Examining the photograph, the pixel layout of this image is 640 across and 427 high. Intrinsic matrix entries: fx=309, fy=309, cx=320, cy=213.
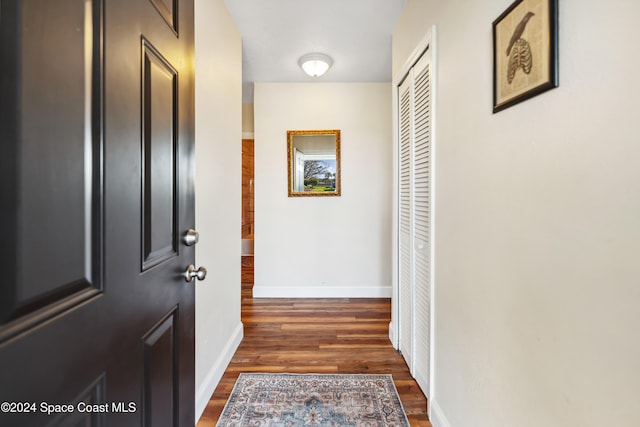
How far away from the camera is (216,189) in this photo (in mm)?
1902

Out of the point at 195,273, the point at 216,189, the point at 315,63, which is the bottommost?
the point at 195,273

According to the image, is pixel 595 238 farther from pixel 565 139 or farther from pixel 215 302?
pixel 215 302

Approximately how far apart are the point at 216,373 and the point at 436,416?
49.1 inches

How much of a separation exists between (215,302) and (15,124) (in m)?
1.62

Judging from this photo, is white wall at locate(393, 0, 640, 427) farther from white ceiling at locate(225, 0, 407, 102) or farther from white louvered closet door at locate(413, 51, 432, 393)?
white ceiling at locate(225, 0, 407, 102)

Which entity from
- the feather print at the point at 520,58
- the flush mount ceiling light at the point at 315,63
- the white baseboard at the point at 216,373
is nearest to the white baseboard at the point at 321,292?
the white baseboard at the point at 216,373

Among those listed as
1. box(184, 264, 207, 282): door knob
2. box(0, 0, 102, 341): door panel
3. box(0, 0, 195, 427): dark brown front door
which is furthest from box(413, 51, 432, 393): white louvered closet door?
box(0, 0, 102, 341): door panel

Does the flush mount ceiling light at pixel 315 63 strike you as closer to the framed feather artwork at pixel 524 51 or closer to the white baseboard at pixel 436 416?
the framed feather artwork at pixel 524 51

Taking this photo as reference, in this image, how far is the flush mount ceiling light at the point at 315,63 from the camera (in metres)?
2.78

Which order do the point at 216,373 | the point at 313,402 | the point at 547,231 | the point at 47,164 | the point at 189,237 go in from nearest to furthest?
the point at 47,164 → the point at 547,231 → the point at 189,237 → the point at 313,402 → the point at 216,373

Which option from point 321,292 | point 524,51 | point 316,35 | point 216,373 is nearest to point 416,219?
point 524,51

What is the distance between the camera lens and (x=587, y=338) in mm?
695

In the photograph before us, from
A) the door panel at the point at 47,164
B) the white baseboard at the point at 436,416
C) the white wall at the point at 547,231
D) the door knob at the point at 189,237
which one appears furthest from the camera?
the white baseboard at the point at 436,416

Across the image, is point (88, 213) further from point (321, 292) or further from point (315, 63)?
point (321, 292)
